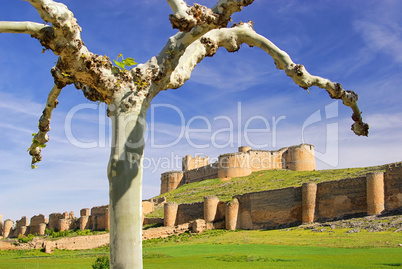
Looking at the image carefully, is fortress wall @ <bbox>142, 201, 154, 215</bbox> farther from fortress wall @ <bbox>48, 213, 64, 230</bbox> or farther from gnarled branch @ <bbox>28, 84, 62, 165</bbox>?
gnarled branch @ <bbox>28, 84, 62, 165</bbox>

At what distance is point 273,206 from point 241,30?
101 ft

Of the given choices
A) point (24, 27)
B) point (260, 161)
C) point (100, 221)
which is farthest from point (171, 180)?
point (24, 27)

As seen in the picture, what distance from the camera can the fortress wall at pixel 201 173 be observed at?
75.2 meters

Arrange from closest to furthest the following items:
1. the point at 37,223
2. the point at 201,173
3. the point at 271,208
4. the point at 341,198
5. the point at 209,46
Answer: the point at 209,46
the point at 341,198
the point at 271,208
the point at 37,223
the point at 201,173

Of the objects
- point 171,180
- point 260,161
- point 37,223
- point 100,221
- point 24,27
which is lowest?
point 37,223

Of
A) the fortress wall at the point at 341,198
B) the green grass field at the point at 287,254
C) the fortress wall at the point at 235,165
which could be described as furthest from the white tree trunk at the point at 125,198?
the fortress wall at the point at 235,165

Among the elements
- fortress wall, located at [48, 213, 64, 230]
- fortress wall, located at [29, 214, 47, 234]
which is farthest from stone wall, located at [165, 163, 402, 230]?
fortress wall, located at [29, 214, 47, 234]

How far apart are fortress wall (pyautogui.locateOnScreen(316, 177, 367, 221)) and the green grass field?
123 inches

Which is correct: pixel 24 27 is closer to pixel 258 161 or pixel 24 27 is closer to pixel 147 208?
pixel 147 208

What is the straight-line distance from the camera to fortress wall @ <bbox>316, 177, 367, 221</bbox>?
2998cm

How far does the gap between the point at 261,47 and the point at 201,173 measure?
74.3 m

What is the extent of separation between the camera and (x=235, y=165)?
70.2 metres

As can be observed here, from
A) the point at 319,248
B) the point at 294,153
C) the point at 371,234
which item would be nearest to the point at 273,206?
the point at 371,234

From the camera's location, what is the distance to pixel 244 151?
7588 centimetres
